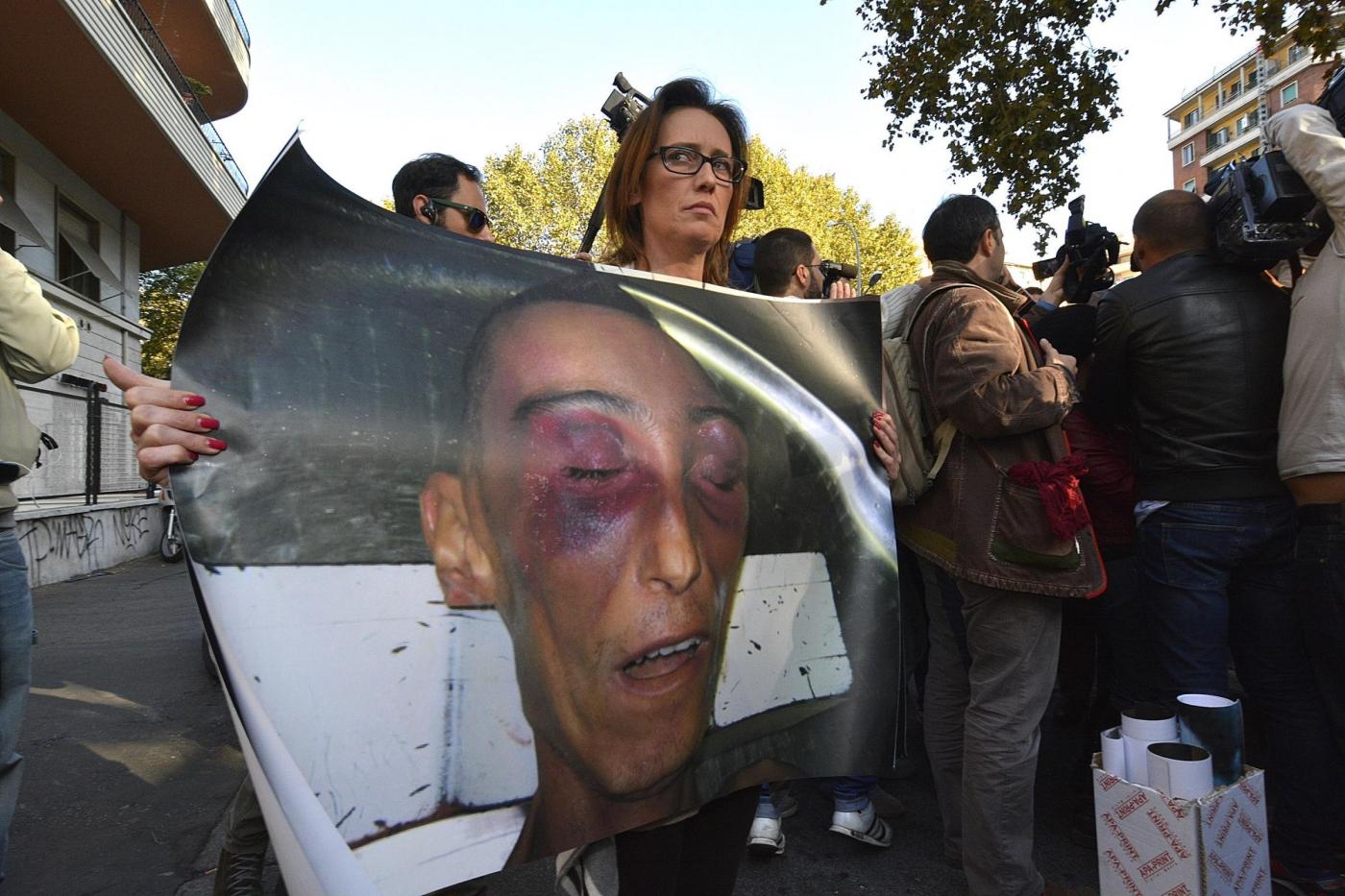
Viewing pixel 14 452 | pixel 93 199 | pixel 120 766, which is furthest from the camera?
pixel 93 199

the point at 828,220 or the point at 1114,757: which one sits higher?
the point at 828,220

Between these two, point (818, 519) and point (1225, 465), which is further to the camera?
point (1225, 465)

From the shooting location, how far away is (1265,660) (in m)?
2.55

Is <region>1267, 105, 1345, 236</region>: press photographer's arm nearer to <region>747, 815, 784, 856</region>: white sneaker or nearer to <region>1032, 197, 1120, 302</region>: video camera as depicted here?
<region>1032, 197, 1120, 302</region>: video camera

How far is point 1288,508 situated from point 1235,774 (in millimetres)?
937

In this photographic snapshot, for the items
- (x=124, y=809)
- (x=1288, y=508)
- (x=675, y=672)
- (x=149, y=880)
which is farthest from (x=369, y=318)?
(x=124, y=809)

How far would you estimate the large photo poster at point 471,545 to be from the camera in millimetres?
1178

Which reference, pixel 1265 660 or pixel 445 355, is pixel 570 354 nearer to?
pixel 445 355

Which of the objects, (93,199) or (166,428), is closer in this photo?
(166,428)

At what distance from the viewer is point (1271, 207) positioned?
245cm

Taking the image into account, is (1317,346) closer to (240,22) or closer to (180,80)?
(180,80)

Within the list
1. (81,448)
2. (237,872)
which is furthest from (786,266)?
(81,448)

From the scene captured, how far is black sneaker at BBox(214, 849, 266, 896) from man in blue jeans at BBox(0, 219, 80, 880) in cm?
68

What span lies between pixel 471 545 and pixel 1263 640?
8.11 ft
